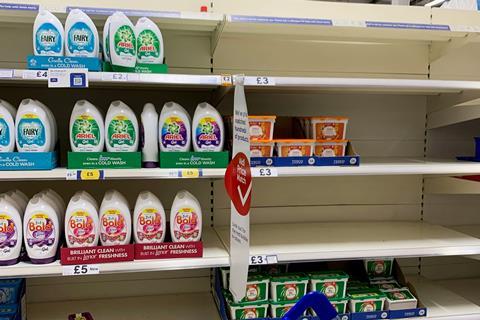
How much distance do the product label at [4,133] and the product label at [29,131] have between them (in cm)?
4

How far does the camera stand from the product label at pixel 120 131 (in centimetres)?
174

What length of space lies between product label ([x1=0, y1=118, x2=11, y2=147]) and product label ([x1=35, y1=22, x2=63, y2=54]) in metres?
0.30

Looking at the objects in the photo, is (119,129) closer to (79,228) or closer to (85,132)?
(85,132)

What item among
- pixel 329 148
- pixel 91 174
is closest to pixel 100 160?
pixel 91 174

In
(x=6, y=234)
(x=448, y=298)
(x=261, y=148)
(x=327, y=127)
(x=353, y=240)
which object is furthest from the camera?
(x=448, y=298)

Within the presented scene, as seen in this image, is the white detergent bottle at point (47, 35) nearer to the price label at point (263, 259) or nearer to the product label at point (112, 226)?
the product label at point (112, 226)

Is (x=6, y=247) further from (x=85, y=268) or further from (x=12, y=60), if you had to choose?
(x=12, y=60)

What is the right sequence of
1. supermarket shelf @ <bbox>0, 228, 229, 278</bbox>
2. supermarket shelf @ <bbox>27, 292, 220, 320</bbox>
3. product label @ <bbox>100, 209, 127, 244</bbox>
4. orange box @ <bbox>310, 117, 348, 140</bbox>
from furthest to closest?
supermarket shelf @ <bbox>27, 292, 220, 320</bbox>
orange box @ <bbox>310, 117, 348, 140</bbox>
product label @ <bbox>100, 209, 127, 244</bbox>
supermarket shelf @ <bbox>0, 228, 229, 278</bbox>

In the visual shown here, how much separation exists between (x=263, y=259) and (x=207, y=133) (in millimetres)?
575

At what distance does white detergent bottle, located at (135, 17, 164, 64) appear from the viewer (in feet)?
5.75

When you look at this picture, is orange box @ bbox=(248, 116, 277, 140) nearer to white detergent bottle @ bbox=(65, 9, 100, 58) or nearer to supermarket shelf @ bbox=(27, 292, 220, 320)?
white detergent bottle @ bbox=(65, 9, 100, 58)

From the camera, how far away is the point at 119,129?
174 cm

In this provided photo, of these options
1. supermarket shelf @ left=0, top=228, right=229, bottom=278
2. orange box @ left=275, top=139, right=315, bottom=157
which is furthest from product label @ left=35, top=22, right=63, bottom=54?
orange box @ left=275, top=139, right=315, bottom=157

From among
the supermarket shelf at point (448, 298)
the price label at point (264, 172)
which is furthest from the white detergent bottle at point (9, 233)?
the supermarket shelf at point (448, 298)
